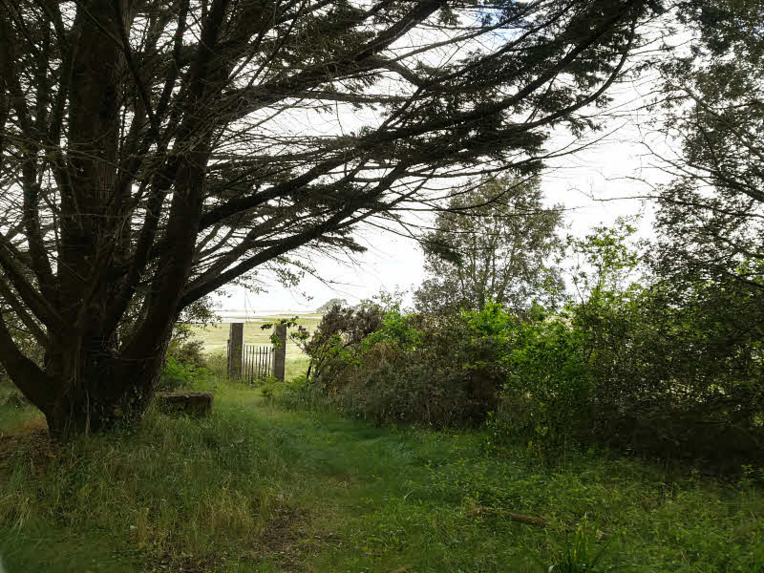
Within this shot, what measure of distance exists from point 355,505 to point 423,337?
4545mm

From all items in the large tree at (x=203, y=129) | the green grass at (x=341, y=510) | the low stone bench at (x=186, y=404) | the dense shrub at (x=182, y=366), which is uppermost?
the large tree at (x=203, y=129)

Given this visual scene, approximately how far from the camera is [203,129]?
397cm

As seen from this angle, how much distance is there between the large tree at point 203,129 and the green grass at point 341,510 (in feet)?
3.68

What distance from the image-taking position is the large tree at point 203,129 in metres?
4.27

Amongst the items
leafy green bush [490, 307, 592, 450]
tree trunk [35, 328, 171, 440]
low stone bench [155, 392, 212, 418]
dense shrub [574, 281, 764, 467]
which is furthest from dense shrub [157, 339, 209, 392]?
dense shrub [574, 281, 764, 467]

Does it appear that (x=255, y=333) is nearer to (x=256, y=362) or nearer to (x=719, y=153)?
(x=256, y=362)

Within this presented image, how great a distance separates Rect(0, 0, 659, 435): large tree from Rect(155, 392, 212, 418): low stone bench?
4.06ft

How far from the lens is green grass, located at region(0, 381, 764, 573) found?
12.1 ft

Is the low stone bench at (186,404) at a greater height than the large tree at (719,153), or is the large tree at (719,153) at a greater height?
the large tree at (719,153)

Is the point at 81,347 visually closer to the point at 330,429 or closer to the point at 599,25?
the point at 330,429

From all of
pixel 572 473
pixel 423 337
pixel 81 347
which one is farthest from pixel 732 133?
pixel 81 347

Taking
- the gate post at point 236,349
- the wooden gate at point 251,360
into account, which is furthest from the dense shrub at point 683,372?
the gate post at point 236,349

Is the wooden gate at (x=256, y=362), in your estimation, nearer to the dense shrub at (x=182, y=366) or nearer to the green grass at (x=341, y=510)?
the dense shrub at (x=182, y=366)

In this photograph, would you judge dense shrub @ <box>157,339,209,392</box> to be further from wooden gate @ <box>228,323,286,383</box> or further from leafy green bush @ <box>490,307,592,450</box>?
leafy green bush @ <box>490,307,592,450</box>
